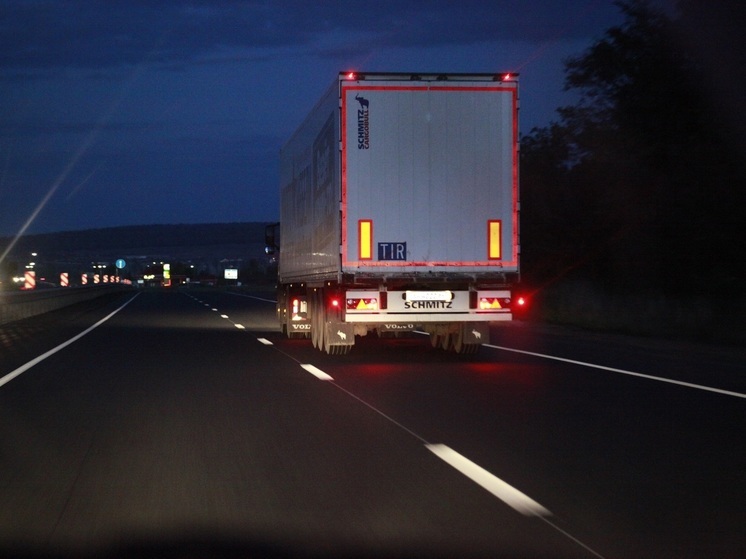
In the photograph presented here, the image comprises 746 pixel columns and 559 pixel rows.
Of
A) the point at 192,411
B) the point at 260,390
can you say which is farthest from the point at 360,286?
the point at 192,411

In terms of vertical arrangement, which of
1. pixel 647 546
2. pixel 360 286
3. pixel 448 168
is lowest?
pixel 647 546

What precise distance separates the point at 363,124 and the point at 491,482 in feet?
33.3

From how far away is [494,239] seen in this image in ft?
59.0

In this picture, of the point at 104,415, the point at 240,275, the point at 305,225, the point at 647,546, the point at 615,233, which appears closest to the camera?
the point at 647,546

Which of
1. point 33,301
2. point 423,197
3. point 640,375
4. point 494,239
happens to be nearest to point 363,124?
point 423,197

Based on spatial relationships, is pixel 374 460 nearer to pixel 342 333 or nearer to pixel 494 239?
pixel 494 239

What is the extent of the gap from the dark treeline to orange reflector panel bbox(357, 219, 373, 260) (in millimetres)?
8441

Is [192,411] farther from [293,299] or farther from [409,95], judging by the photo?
[293,299]

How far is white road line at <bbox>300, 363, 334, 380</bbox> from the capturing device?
16141mm

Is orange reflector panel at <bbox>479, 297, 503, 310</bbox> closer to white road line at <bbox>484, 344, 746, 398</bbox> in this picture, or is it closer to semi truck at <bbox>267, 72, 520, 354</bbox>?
semi truck at <bbox>267, 72, 520, 354</bbox>

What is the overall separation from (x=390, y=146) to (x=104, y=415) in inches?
285

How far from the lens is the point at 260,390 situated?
47.2 feet

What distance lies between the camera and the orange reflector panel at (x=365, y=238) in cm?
1764

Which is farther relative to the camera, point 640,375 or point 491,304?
point 491,304
